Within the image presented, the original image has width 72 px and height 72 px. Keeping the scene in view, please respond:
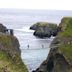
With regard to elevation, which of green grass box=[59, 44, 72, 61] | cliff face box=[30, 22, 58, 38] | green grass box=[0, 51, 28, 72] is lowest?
cliff face box=[30, 22, 58, 38]

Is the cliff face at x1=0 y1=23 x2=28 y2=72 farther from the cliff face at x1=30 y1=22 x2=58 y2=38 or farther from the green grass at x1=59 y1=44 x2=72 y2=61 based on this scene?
the cliff face at x1=30 y1=22 x2=58 y2=38

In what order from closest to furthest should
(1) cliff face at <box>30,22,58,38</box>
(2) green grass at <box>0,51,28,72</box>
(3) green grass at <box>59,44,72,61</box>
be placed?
1. (2) green grass at <box>0,51,28,72</box>
2. (3) green grass at <box>59,44,72,61</box>
3. (1) cliff face at <box>30,22,58,38</box>

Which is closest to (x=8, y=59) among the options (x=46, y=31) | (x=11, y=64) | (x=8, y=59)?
(x=8, y=59)

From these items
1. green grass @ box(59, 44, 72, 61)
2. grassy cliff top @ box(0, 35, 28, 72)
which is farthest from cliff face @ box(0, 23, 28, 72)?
green grass @ box(59, 44, 72, 61)

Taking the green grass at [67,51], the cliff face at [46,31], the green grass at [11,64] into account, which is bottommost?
the cliff face at [46,31]

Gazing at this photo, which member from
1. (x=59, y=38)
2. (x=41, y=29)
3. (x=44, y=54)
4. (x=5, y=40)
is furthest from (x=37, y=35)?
(x=5, y=40)

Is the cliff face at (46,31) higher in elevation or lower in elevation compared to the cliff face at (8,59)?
lower

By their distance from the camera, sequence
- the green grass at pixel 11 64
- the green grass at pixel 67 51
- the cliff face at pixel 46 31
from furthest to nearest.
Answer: the cliff face at pixel 46 31 < the green grass at pixel 67 51 < the green grass at pixel 11 64

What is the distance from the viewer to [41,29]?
12194cm

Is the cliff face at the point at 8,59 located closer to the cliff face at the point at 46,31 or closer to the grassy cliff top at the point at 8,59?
the grassy cliff top at the point at 8,59

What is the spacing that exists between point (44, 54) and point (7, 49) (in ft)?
162

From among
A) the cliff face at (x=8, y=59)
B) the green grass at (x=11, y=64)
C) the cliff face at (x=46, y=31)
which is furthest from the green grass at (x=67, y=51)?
the cliff face at (x=46, y=31)

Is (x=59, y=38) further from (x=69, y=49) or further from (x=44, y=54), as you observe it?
(x=44, y=54)

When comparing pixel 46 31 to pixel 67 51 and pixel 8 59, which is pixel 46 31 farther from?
pixel 8 59
